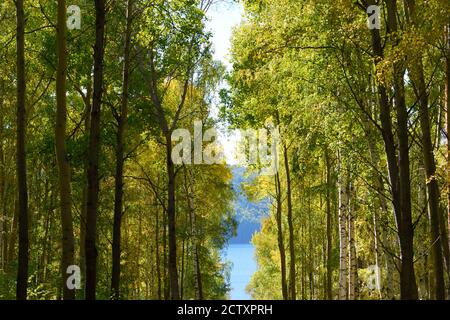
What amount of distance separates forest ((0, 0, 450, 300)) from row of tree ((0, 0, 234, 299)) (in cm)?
6

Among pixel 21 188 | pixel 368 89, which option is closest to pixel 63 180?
pixel 21 188

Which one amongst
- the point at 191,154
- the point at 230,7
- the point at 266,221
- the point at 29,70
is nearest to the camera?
the point at 230,7

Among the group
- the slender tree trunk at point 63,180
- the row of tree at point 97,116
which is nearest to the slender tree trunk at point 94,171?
the row of tree at point 97,116

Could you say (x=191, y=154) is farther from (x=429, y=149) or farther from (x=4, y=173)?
(x=429, y=149)

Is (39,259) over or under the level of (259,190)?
under

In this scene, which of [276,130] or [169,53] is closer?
[169,53]

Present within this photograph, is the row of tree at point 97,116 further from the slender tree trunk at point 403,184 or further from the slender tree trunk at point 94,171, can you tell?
the slender tree trunk at point 403,184

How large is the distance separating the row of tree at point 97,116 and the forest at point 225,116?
6 cm

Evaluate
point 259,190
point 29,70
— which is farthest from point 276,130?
point 29,70

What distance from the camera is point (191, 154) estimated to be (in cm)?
2288

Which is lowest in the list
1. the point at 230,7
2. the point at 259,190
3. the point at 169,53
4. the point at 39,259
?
the point at 39,259

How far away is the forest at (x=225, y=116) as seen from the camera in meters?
9.12

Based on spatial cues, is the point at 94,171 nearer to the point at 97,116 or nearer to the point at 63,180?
the point at 63,180

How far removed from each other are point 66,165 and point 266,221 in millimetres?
32632
